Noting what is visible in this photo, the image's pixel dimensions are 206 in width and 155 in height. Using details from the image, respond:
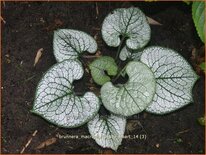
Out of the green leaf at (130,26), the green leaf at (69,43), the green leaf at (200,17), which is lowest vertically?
the green leaf at (69,43)

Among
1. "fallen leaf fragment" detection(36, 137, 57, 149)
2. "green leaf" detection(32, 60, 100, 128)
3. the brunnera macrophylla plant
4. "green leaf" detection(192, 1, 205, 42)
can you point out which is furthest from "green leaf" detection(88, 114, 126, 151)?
"green leaf" detection(192, 1, 205, 42)

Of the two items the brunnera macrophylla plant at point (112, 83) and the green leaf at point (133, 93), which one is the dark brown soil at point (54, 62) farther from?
the green leaf at point (133, 93)

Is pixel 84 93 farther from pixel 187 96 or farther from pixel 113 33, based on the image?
pixel 187 96

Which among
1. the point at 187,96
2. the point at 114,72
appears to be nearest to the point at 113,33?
the point at 114,72

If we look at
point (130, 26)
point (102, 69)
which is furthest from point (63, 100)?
point (130, 26)

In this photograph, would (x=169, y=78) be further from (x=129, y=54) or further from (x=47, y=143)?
(x=47, y=143)

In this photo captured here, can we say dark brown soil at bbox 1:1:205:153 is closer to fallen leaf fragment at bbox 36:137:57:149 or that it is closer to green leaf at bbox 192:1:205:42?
fallen leaf fragment at bbox 36:137:57:149

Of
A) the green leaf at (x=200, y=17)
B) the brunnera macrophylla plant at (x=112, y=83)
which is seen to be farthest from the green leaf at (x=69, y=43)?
the green leaf at (x=200, y=17)
